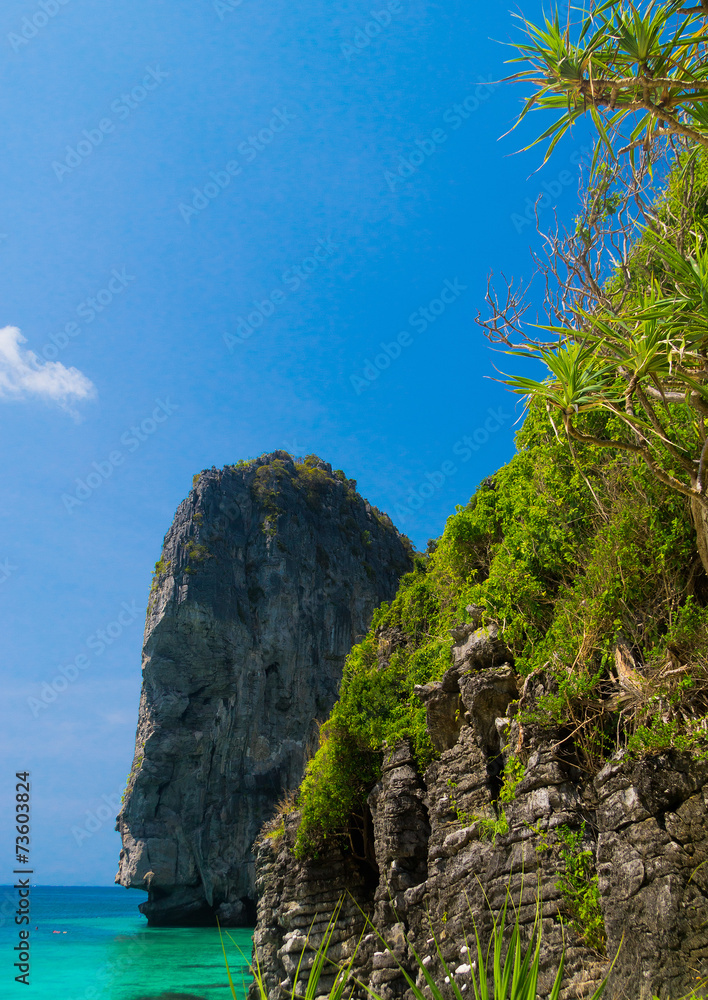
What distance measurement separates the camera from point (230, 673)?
40.0 metres

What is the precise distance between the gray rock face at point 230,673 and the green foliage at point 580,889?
34990 mm

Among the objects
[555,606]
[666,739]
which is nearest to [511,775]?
[555,606]

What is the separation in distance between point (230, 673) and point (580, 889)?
3620 centimetres

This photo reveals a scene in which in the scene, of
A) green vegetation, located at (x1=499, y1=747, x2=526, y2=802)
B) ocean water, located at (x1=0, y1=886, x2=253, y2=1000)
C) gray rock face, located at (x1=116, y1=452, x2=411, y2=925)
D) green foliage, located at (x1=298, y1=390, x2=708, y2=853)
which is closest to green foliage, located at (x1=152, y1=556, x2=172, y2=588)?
gray rock face, located at (x1=116, y1=452, x2=411, y2=925)

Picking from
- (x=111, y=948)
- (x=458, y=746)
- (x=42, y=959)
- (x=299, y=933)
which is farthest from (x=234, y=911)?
(x=458, y=746)

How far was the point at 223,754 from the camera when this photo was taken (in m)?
38.4

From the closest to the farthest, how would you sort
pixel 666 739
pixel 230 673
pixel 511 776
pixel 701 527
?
pixel 666 739
pixel 701 527
pixel 511 776
pixel 230 673

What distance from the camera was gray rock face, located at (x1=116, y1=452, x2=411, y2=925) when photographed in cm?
3659

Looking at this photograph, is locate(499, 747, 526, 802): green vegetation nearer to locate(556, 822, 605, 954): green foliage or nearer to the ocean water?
locate(556, 822, 605, 954): green foliage

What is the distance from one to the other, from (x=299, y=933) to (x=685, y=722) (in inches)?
386

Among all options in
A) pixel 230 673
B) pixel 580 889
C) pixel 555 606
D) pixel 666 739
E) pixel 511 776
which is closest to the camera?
pixel 666 739

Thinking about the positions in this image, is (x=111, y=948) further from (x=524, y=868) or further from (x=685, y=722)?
(x=685, y=722)

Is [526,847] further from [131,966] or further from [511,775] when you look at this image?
[131,966]

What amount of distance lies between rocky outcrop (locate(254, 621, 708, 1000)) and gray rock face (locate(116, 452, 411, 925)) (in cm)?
2772
